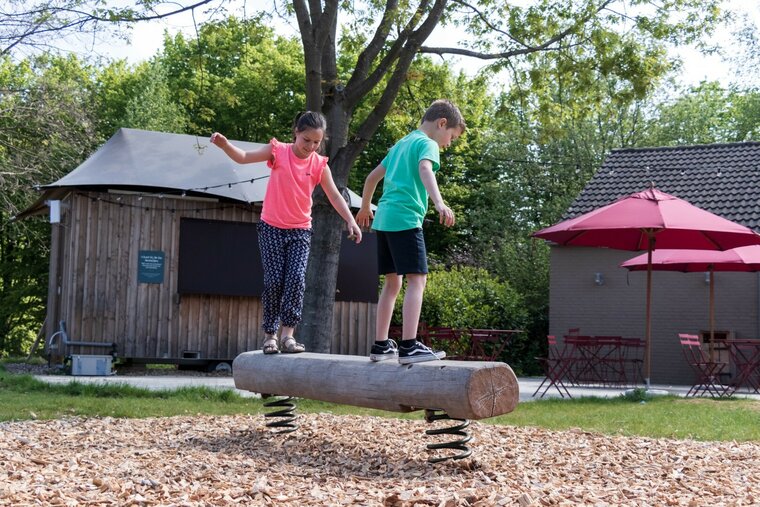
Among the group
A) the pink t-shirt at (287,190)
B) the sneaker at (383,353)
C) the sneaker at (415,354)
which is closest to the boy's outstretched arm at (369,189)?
the pink t-shirt at (287,190)

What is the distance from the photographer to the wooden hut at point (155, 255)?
17.6 m

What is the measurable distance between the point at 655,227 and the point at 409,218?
6449 millimetres

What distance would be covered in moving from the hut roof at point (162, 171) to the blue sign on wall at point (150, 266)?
3.84 feet

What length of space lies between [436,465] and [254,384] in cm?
203

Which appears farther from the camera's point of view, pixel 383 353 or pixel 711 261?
pixel 711 261

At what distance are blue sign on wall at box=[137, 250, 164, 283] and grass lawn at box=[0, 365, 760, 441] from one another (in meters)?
5.25

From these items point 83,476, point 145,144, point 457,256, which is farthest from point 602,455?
point 457,256

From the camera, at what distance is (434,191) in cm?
610

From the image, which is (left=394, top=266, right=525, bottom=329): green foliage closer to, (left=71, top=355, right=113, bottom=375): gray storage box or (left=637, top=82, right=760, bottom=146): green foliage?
(left=71, top=355, right=113, bottom=375): gray storage box

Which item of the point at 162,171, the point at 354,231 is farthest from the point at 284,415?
the point at 162,171

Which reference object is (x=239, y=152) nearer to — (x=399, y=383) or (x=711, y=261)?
(x=399, y=383)

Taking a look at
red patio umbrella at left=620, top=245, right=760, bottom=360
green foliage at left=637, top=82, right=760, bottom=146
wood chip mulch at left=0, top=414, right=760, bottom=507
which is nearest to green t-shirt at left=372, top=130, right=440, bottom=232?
wood chip mulch at left=0, top=414, right=760, bottom=507

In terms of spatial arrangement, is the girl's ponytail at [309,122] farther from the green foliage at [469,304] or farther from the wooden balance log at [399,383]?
the green foliage at [469,304]

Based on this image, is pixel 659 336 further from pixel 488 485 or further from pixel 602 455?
pixel 488 485
